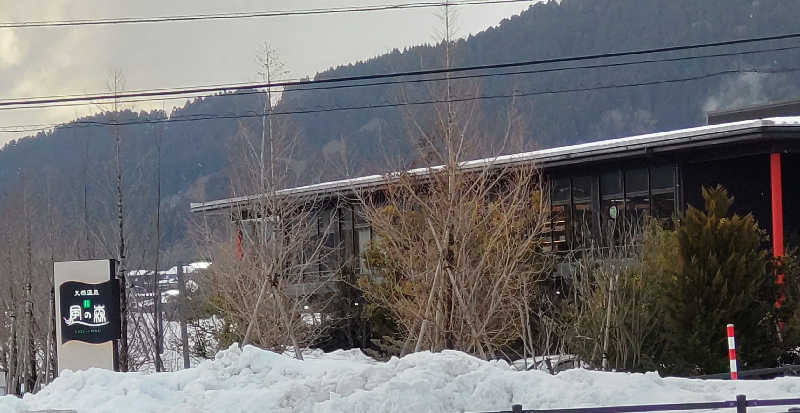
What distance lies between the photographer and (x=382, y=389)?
12789 millimetres

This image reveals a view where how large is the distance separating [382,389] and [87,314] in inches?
348

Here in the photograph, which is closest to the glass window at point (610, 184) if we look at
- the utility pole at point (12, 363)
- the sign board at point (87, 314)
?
the sign board at point (87, 314)

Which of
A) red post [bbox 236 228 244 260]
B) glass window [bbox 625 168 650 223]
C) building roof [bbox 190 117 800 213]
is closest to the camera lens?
building roof [bbox 190 117 800 213]

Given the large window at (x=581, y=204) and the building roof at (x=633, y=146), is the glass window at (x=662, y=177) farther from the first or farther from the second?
the large window at (x=581, y=204)

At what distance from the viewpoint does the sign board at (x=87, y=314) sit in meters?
19.4

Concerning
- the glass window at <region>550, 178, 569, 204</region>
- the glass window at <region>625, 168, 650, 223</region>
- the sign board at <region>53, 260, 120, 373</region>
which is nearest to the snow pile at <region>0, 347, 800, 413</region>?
the sign board at <region>53, 260, 120, 373</region>

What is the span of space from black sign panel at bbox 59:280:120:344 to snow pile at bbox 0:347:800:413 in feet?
14.1

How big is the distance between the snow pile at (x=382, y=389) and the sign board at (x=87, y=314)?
425 cm

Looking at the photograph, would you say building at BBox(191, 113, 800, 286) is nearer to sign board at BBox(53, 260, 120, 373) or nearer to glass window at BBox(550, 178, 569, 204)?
glass window at BBox(550, 178, 569, 204)

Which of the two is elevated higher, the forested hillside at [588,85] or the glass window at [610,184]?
the forested hillside at [588,85]

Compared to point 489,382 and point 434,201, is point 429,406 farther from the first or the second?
point 434,201

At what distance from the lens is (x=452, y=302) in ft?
62.7

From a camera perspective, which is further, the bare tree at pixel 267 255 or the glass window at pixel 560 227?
the glass window at pixel 560 227

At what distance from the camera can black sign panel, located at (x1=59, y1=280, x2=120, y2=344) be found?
19.4m
